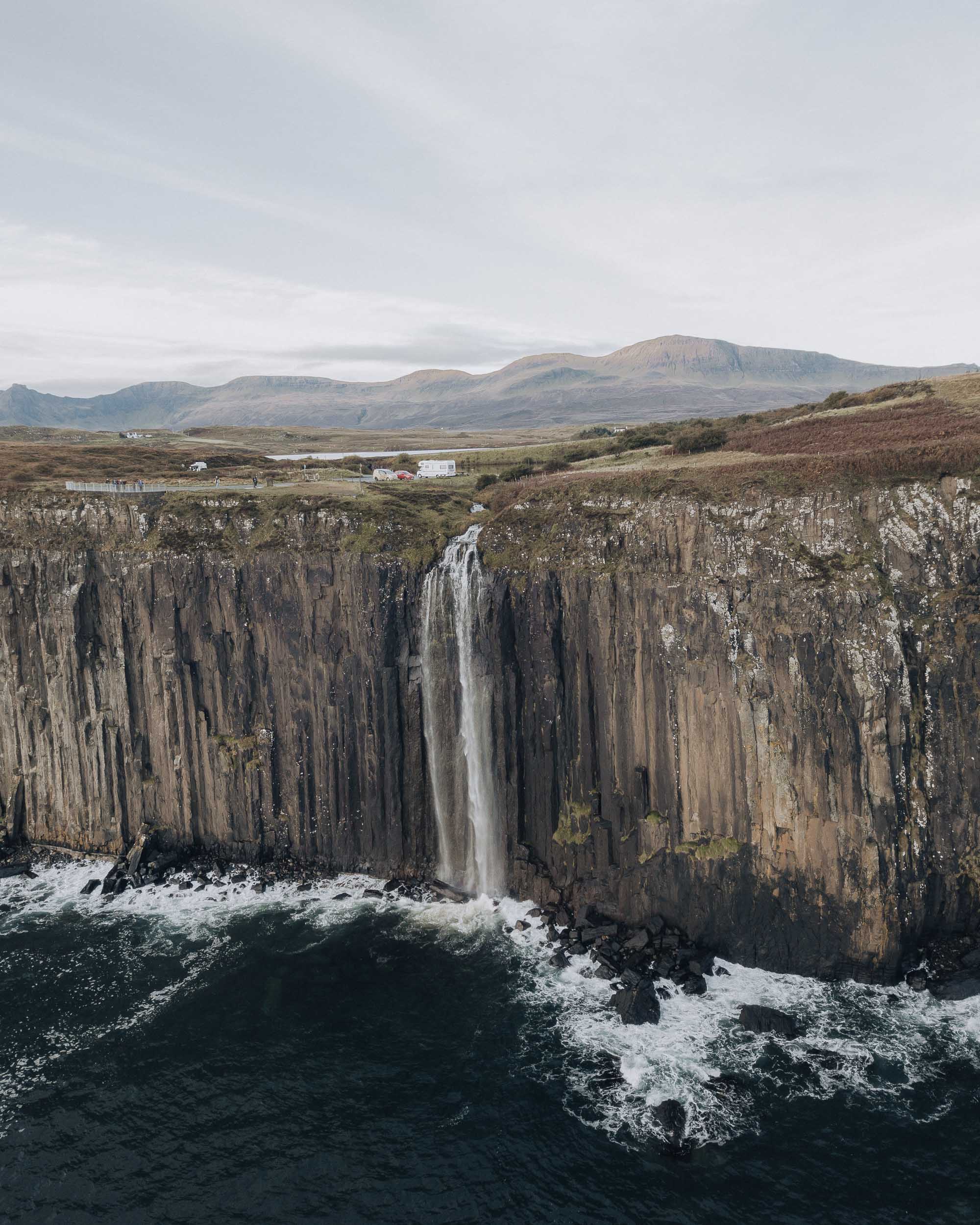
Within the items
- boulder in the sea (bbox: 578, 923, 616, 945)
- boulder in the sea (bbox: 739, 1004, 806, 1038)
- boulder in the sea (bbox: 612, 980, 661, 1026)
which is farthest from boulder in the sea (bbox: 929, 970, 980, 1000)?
boulder in the sea (bbox: 578, 923, 616, 945)

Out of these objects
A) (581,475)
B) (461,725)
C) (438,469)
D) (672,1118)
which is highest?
(438,469)

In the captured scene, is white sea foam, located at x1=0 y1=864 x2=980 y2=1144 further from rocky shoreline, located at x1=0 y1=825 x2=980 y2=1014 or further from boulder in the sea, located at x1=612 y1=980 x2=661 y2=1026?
rocky shoreline, located at x1=0 y1=825 x2=980 y2=1014

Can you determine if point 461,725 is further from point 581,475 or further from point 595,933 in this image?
point 581,475

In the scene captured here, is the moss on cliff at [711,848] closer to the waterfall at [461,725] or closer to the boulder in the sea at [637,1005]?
the boulder in the sea at [637,1005]

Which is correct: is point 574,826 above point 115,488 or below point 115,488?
below

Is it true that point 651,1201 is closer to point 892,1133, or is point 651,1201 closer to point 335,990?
point 892,1133

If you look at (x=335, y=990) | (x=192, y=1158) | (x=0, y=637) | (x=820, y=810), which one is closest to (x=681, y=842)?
(x=820, y=810)

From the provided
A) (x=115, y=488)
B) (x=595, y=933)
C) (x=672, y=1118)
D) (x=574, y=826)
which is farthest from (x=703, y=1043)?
(x=115, y=488)

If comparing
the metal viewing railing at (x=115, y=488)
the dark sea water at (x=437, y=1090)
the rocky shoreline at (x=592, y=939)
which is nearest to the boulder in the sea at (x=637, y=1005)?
the rocky shoreline at (x=592, y=939)
